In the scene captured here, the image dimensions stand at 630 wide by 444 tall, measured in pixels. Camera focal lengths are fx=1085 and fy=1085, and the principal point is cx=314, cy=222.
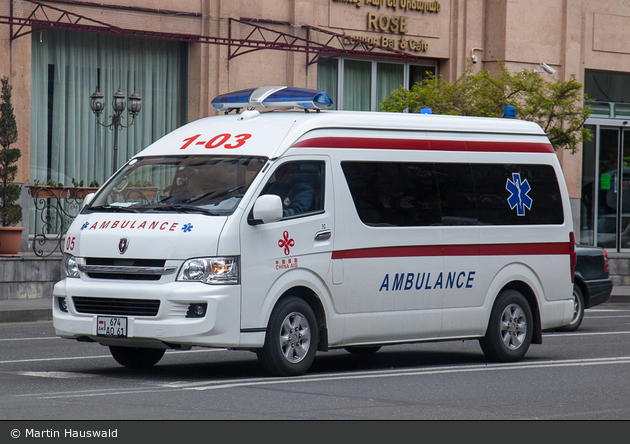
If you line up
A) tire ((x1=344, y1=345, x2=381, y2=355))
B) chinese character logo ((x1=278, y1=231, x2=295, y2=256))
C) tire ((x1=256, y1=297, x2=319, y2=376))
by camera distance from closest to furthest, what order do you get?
tire ((x1=256, y1=297, x2=319, y2=376))
chinese character logo ((x1=278, y1=231, x2=295, y2=256))
tire ((x1=344, y1=345, x2=381, y2=355))

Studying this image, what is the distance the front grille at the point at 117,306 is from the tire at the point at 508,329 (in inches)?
153

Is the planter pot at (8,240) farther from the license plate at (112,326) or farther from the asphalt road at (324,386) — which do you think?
the license plate at (112,326)

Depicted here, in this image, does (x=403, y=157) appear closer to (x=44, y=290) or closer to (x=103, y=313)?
(x=103, y=313)

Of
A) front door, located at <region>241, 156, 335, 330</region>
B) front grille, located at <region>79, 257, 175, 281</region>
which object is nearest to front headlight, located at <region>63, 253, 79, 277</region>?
front grille, located at <region>79, 257, 175, 281</region>

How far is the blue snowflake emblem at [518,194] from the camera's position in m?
11.6

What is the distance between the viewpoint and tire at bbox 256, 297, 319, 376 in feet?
30.8

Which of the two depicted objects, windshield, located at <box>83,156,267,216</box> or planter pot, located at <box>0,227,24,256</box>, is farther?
planter pot, located at <box>0,227,24,256</box>

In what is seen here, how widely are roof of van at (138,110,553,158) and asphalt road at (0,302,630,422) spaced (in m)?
2.08

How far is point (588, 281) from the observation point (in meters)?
16.0

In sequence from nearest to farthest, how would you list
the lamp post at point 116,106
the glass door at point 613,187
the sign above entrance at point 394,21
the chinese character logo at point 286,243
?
1. the chinese character logo at point 286,243
2. the lamp post at point 116,106
3. the sign above entrance at point 394,21
4. the glass door at point 613,187

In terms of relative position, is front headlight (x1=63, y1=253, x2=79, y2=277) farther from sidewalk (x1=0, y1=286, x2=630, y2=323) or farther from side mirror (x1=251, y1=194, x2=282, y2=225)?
sidewalk (x1=0, y1=286, x2=630, y2=323)

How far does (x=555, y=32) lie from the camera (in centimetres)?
2981

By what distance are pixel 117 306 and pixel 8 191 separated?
9718 millimetres

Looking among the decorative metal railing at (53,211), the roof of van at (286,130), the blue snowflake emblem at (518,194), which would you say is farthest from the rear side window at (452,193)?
the decorative metal railing at (53,211)
